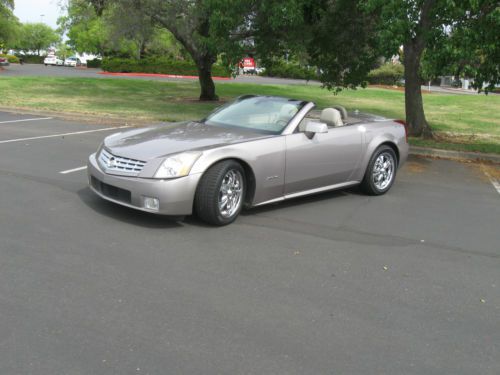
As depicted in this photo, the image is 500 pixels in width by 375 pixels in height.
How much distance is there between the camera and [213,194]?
5.55 metres

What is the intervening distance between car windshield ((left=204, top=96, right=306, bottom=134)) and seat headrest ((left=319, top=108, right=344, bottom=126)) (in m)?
0.35

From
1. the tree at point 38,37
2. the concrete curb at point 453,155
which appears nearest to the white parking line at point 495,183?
the concrete curb at point 453,155

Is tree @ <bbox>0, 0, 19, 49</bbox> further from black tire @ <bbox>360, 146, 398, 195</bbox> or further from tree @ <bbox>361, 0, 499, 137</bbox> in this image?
black tire @ <bbox>360, 146, 398, 195</bbox>

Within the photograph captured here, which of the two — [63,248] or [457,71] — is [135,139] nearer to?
[63,248]

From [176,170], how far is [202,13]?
13.9 meters

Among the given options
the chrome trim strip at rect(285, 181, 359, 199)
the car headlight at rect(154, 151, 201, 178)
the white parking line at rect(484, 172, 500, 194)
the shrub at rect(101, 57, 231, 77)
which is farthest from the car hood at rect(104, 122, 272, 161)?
the shrub at rect(101, 57, 231, 77)

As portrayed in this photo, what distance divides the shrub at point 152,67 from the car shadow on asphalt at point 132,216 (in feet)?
147

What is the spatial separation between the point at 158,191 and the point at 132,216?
675 mm

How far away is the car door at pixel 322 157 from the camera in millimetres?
6449

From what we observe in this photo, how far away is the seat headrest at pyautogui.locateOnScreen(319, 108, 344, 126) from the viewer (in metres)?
7.14

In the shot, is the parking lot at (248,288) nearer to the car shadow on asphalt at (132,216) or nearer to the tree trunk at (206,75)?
the car shadow on asphalt at (132,216)

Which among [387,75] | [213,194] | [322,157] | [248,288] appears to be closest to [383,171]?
[322,157]

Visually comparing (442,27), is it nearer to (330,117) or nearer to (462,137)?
(462,137)

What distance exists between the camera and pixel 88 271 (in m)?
4.43
